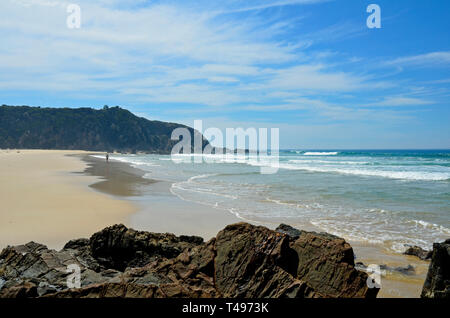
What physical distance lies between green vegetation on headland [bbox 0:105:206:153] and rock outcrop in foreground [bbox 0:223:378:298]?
125 meters

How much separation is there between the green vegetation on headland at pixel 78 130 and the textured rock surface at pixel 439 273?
127 m

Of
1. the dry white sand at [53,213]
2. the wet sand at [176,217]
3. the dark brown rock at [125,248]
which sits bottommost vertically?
the wet sand at [176,217]

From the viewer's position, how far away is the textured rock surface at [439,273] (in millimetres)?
3722

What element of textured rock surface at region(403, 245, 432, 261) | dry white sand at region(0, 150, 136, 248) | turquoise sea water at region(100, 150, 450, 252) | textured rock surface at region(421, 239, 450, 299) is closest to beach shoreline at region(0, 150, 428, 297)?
dry white sand at region(0, 150, 136, 248)

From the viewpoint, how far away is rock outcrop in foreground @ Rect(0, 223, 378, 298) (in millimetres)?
3471

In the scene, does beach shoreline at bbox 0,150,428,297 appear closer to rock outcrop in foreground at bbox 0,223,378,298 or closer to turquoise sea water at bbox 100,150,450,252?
turquoise sea water at bbox 100,150,450,252

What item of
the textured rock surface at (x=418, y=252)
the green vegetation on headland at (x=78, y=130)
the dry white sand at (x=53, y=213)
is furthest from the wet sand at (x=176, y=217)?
the green vegetation on headland at (x=78, y=130)

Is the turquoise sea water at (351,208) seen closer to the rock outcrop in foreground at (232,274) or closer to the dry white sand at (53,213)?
the dry white sand at (53,213)

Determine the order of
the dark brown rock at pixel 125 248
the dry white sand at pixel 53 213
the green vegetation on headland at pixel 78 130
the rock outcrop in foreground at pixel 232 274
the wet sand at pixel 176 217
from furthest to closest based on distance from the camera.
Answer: the green vegetation on headland at pixel 78 130 → the wet sand at pixel 176 217 → the dry white sand at pixel 53 213 → the dark brown rock at pixel 125 248 → the rock outcrop in foreground at pixel 232 274
